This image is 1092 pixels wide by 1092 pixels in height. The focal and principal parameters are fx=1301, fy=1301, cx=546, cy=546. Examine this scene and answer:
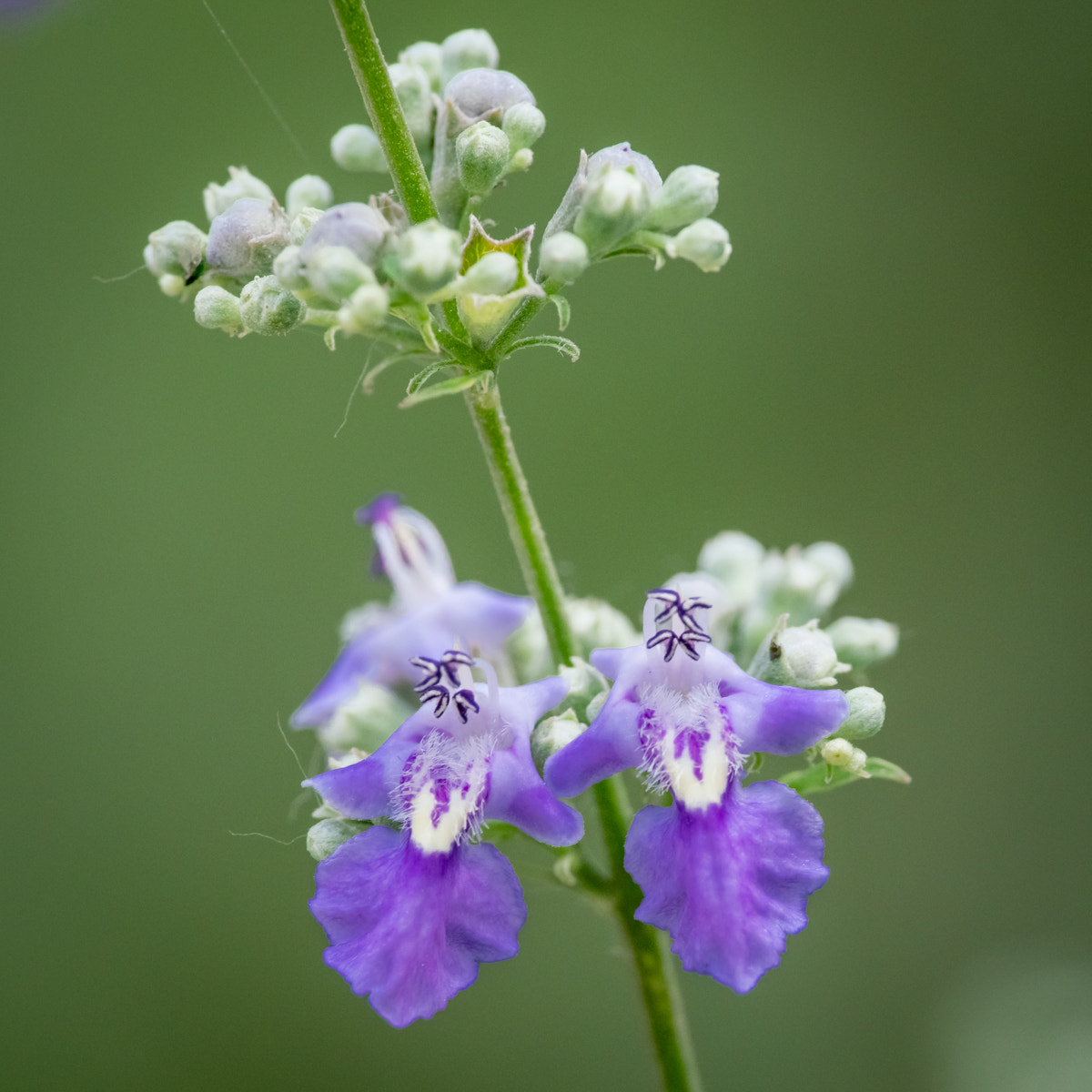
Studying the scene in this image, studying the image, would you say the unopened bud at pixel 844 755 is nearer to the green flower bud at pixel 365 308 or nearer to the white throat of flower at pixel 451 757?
the white throat of flower at pixel 451 757

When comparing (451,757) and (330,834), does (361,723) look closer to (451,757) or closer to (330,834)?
(330,834)

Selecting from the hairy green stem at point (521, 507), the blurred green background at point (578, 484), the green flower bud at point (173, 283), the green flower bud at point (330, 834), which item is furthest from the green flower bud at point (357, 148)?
the blurred green background at point (578, 484)

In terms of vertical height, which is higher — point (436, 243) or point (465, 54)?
point (465, 54)

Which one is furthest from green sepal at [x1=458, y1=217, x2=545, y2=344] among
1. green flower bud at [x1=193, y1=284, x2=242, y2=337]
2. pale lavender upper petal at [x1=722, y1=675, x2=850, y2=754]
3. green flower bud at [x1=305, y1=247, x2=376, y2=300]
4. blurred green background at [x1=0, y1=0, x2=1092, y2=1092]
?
blurred green background at [x1=0, y1=0, x2=1092, y2=1092]

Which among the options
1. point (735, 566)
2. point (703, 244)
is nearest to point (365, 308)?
point (703, 244)

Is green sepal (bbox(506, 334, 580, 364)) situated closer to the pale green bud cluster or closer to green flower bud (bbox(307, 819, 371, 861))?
the pale green bud cluster
